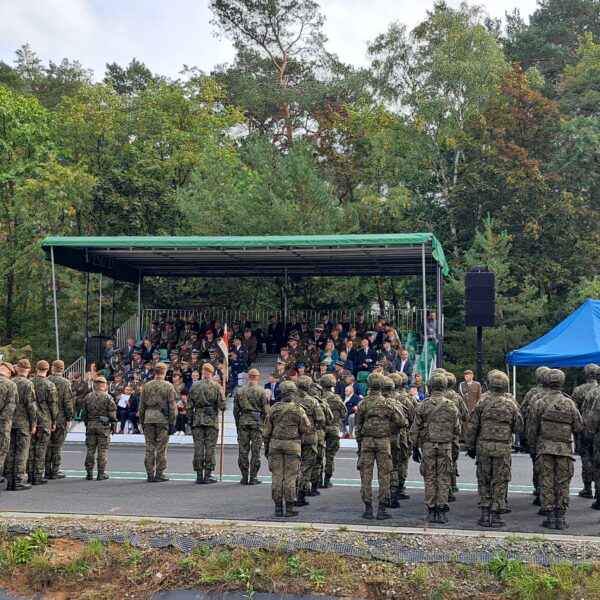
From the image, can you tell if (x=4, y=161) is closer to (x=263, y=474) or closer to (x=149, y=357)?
(x=149, y=357)

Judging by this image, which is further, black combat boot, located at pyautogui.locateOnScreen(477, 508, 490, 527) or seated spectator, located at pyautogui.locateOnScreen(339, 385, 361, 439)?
seated spectator, located at pyautogui.locateOnScreen(339, 385, 361, 439)

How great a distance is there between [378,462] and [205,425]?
3.75m

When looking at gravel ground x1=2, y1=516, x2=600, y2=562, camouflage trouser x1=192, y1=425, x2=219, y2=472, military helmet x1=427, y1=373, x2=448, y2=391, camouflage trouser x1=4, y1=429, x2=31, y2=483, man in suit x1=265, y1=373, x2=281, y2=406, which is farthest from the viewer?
man in suit x1=265, y1=373, x2=281, y2=406

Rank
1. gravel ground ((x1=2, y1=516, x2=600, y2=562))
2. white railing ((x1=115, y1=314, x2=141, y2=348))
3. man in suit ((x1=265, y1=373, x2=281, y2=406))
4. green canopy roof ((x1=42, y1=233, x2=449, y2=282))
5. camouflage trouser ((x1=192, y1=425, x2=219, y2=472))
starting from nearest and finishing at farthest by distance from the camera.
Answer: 1. gravel ground ((x1=2, y1=516, x2=600, y2=562))
2. camouflage trouser ((x1=192, y1=425, x2=219, y2=472))
3. man in suit ((x1=265, y1=373, x2=281, y2=406))
4. green canopy roof ((x1=42, y1=233, x2=449, y2=282))
5. white railing ((x1=115, y1=314, x2=141, y2=348))

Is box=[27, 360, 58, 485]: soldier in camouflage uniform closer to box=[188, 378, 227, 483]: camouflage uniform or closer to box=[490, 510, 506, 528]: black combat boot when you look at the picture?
box=[188, 378, 227, 483]: camouflage uniform

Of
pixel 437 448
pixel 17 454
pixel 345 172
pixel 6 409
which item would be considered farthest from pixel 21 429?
pixel 345 172

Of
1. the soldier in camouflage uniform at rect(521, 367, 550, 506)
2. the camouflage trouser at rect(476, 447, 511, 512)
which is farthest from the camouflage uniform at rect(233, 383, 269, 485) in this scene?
the soldier in camouflage uniform at rect(521, 367, 550, 506)

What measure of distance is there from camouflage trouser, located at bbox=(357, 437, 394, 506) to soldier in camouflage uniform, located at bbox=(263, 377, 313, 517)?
0.85 metres

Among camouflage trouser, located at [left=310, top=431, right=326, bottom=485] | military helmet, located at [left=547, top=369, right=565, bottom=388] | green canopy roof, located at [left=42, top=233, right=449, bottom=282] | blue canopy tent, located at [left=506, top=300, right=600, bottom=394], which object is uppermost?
green canopy roof, located at [left=42, top=233, right=449, bottom=282]

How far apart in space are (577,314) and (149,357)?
1207 centimetres

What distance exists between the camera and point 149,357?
24.5m

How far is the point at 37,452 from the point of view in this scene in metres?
13.5

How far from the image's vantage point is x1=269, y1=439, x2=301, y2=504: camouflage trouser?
11.0 metres

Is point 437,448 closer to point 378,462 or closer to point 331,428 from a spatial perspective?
point 378,462
